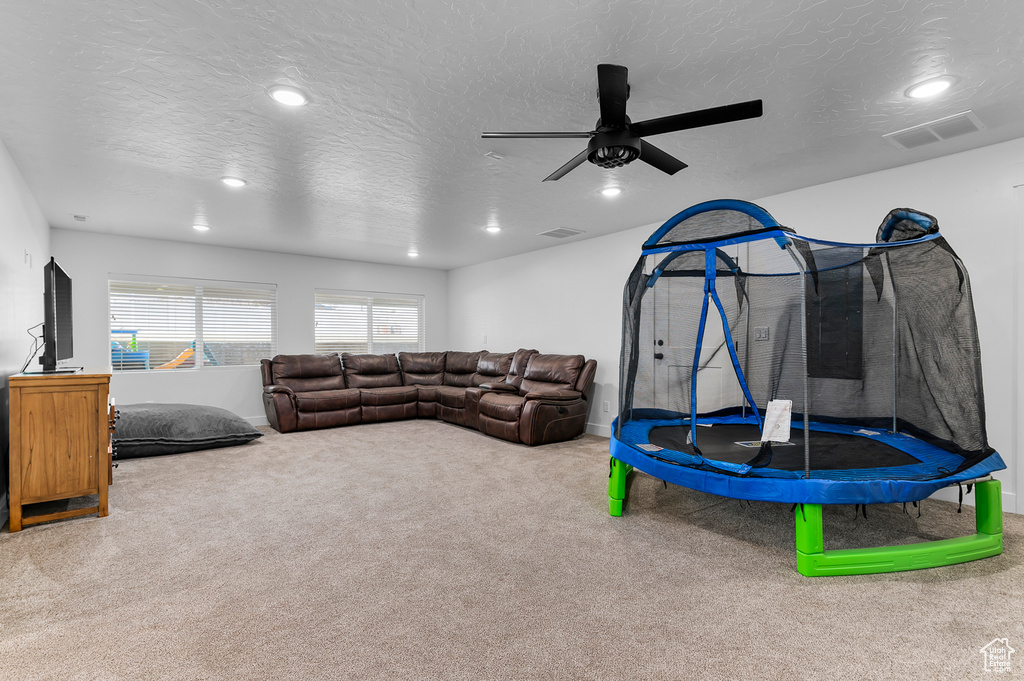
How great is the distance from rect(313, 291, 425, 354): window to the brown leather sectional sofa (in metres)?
0.44

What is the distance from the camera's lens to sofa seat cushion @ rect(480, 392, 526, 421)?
5125mm

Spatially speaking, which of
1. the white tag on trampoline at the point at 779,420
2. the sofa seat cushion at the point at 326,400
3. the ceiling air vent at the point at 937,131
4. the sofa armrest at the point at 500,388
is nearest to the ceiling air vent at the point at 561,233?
the sofa armrest at the point at 500,388

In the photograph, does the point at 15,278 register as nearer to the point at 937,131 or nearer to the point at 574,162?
the point at 574,162

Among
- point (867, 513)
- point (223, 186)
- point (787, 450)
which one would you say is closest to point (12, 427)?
point (223, 186)

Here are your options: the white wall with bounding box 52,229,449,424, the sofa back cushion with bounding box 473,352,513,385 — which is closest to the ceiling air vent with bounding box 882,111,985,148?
the sofa back cushion with bounding box 473,352,513,385

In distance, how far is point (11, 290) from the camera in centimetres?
322

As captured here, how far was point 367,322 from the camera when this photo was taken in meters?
7.59

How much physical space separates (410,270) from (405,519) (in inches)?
217

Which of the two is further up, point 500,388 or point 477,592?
point 500,388

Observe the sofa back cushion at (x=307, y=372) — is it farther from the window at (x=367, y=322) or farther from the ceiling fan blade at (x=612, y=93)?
the ceiling fan blade at (x=612, y=93)

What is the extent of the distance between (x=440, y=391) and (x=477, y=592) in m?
4.60

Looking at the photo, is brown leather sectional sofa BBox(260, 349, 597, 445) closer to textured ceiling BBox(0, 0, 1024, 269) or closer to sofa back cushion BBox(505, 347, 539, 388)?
sofa back cushion BBox(505, 347, 539, 388)

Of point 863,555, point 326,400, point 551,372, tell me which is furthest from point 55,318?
point 863,555

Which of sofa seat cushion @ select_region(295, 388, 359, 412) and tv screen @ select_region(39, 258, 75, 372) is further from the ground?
tv screen @ select_region(39, 258, 75, 372)
